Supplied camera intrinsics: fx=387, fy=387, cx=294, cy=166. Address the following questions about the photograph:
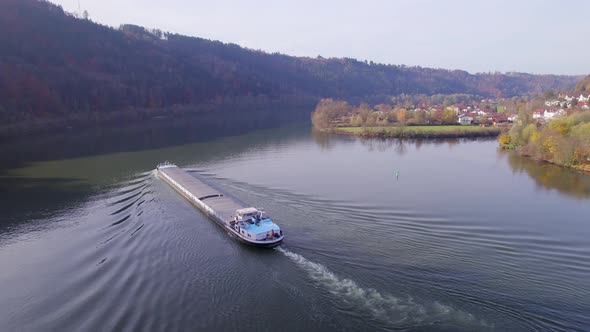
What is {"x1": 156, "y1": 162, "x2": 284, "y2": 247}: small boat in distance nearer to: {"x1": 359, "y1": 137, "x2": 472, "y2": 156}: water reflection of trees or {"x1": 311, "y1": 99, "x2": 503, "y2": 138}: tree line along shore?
{"x1": 359, "y1": 137, "x2": 472, "y2": 156}: water reflection of trees

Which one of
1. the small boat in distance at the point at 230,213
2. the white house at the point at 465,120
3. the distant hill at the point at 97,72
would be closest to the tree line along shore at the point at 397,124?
→ the white house at the point at 465,120

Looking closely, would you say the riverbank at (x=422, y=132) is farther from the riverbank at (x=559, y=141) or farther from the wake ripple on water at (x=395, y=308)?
the wake ripple on water at (x=395, y=308)

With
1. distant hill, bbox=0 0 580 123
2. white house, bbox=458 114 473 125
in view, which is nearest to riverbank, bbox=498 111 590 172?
white house, bbox=458 114 473 125

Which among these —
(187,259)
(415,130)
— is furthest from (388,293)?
(415,130)

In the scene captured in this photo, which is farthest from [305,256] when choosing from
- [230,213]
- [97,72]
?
[97,72]

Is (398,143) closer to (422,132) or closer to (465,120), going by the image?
(422,132)
